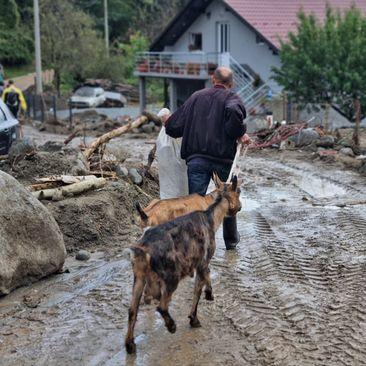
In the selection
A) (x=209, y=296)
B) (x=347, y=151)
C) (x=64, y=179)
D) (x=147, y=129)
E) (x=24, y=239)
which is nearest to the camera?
(x=209, y=296)

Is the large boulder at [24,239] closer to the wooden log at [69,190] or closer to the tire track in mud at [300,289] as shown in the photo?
the wooden log at [69,190]

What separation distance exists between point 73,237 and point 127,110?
100ft

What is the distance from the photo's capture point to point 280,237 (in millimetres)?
8242

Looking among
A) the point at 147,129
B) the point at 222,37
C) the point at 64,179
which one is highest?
the point at 222,37

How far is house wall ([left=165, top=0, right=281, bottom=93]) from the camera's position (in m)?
30.0

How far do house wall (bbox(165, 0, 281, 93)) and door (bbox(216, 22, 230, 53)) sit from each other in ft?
0.85

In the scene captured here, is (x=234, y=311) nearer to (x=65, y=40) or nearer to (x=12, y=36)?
(x=65, y=40)

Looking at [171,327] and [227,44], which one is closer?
[171,327]

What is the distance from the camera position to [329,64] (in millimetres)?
21406

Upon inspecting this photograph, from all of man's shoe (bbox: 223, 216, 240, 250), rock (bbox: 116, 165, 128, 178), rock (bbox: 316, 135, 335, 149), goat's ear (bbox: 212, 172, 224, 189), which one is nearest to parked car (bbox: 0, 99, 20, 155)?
rock (bbox: 116, 165, 128, 178)

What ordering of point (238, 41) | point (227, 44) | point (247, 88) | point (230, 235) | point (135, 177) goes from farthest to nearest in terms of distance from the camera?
point (227, 44) → point (238, 41) → point (247, 88) → point (135, 177) → point (230, 235)

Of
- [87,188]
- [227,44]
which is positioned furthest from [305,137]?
[227,44]

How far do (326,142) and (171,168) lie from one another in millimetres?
9649

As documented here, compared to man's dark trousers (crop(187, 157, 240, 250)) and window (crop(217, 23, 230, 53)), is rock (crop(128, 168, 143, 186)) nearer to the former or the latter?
man's dark trousers (crop(187, 157, 240, 250))
